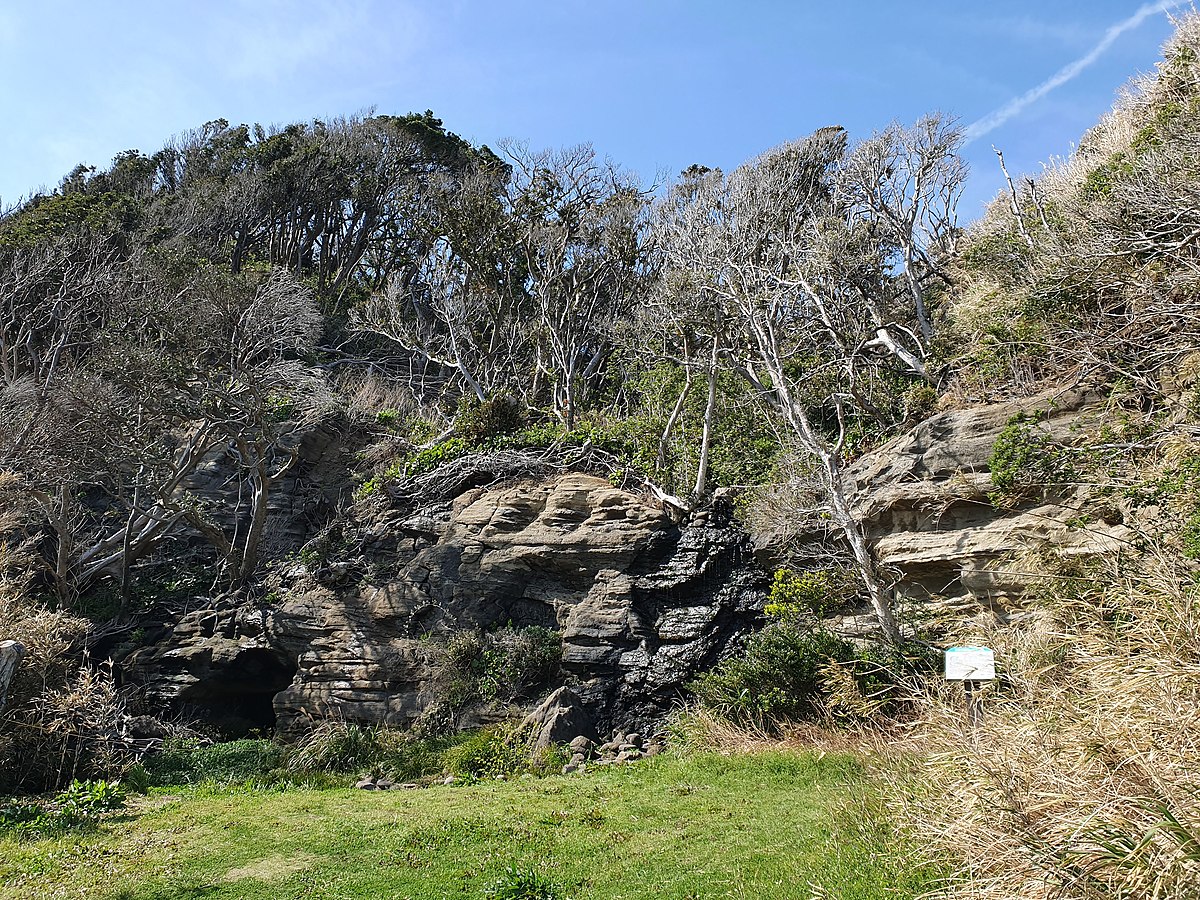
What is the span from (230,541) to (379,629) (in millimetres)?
6515

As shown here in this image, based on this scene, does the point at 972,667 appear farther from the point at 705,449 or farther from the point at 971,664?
the point at 705,449

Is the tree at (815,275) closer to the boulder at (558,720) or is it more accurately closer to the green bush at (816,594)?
the green bush at (816,594)

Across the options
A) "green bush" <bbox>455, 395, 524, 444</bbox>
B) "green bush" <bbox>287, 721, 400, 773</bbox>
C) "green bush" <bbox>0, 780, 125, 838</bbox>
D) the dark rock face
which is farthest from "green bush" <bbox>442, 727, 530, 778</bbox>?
"green bush" <bbox>455, 395, 524, 444</bbox>

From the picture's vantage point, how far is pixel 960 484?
38.3 feet

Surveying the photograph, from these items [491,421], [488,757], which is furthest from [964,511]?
[491,421]

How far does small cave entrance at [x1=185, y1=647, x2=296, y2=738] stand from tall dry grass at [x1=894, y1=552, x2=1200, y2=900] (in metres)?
13.6

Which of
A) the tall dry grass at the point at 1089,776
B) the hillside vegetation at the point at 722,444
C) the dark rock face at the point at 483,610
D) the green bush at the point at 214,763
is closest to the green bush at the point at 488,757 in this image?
the hillside vegetation at the point at 722,444

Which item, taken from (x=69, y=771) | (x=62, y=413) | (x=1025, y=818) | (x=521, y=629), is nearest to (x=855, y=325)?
(x=521, y=629)

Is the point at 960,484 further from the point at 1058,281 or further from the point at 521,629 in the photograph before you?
the point at 521,629

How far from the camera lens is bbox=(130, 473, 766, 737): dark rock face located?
13.8 metres

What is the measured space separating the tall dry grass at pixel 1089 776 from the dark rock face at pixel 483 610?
24.6 ft

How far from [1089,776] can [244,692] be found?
16.0 m

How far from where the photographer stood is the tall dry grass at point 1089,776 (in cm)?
388

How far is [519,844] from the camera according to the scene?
7.50m
